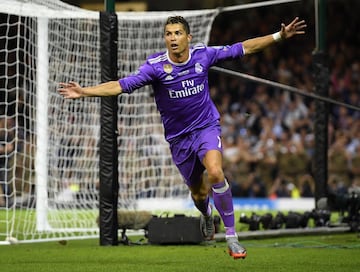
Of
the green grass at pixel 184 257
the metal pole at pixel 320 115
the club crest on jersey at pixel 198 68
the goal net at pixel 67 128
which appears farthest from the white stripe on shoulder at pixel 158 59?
the metal pole at pixel 320 115

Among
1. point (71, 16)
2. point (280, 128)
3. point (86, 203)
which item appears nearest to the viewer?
point (71, 16)

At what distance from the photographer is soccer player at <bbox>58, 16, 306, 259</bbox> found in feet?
30.0

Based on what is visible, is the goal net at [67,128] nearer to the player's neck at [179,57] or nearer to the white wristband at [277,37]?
the player's neck at [179,57]

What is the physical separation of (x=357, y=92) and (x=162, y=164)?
10.6 metres

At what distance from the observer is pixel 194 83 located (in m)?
9.44

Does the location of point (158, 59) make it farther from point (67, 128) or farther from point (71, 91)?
point (67, 128)

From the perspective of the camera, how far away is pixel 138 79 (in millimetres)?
9164

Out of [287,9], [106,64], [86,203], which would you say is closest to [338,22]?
[287,9]

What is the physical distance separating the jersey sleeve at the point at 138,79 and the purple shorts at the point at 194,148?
0.74 meters

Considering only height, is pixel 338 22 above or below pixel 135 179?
above

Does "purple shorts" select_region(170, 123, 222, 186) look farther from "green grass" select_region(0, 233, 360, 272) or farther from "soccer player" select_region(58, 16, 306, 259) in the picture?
"green grass" select_region(0, 233, 360, 272)

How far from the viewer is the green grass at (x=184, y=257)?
9.23 metres

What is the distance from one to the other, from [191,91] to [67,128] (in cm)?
558

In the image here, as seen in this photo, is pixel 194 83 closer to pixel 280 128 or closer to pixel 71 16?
pixel 71 16
